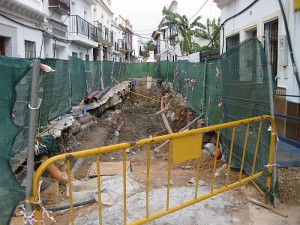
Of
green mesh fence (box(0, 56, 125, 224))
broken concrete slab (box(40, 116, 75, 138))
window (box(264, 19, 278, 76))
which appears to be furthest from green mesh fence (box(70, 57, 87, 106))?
window (box(264, 19, 278, 76))

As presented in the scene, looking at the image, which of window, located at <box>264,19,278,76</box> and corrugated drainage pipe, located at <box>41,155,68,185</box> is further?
window, located at <box>264,19,278,76</box>

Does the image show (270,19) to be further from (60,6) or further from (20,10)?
(60,6)

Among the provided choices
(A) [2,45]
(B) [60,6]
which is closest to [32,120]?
(A) [2,45]

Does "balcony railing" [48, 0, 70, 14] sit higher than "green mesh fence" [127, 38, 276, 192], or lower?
higher

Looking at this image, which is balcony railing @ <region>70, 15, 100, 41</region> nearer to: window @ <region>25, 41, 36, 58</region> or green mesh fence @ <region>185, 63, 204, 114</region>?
window @ <region>25, 41, 36, 58</region>

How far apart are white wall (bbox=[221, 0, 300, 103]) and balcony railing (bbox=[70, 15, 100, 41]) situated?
39.8 feet

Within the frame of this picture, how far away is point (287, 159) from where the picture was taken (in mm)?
5258

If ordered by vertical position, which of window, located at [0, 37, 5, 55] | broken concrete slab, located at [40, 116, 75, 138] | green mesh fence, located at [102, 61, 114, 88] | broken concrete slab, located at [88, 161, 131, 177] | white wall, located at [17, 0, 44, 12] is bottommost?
broken concrete slab, located at [88, 161, 131, 177]

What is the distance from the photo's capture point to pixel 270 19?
7871 mm

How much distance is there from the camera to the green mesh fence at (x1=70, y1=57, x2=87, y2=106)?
34.4 ft

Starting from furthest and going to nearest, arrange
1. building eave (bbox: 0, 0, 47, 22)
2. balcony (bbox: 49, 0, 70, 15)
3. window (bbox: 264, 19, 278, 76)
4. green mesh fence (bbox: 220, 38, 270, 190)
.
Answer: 1. balcony (bbox: 49, 0, 70, 15)
2. building eave (bbox: 0, 0, 47, 22)
3. window (bbox: 264, 19, 278, 76)
4. green mesh fence (bbox: 220, 38, 270, 190)

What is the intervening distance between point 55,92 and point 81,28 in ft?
50.8

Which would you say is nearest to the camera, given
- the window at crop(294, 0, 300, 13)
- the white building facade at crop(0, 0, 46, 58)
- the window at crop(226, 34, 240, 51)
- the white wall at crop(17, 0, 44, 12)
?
the window at crop(294, 0, 300, 13)

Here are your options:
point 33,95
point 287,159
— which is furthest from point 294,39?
point 33,95
